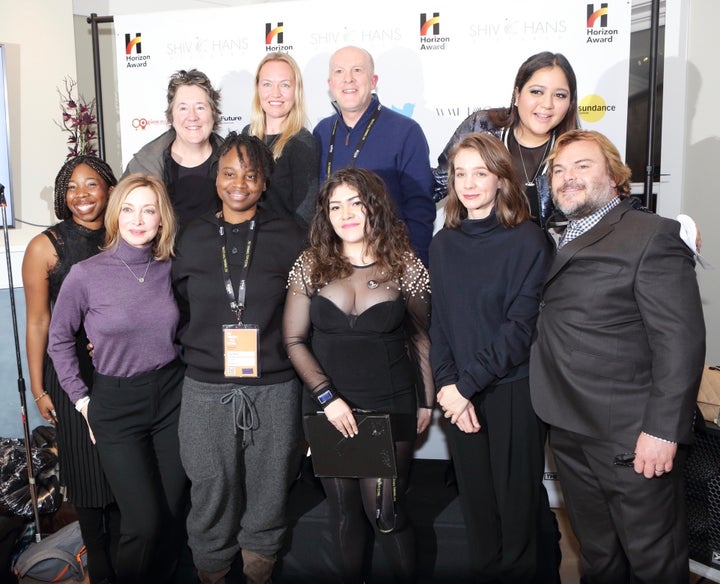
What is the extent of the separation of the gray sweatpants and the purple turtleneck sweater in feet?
0.70

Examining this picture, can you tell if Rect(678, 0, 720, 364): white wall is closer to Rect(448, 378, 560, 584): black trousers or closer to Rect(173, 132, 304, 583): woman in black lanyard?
Rect(448, 378, 560, 584): black trousers

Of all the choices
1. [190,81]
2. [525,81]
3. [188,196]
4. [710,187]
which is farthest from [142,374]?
[710,187]

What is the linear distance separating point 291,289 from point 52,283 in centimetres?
106

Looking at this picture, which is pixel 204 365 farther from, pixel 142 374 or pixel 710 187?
pixel 710 187

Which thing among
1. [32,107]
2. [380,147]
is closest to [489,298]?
[380,147]

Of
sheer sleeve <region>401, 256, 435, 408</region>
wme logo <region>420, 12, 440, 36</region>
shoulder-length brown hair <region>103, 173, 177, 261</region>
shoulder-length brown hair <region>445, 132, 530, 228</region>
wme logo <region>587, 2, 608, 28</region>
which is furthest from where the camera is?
wme logo <region>420, 12, 440, 36</region>

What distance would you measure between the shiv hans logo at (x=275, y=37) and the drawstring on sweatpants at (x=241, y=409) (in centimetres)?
214

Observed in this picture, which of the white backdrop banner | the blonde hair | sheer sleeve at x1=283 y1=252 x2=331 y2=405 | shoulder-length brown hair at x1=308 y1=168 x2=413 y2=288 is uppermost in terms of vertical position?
the white backdrop banner

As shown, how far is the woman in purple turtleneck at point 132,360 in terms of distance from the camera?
233 cm

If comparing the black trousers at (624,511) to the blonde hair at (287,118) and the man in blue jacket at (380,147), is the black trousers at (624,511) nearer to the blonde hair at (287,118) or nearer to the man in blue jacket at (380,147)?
the man in blue jacket at (380,147)

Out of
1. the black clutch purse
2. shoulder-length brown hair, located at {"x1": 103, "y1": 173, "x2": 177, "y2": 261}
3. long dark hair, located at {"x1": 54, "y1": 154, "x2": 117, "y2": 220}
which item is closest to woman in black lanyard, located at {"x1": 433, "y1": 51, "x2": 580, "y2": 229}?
the black clutch purse

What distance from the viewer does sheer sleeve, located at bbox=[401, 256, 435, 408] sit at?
229cm

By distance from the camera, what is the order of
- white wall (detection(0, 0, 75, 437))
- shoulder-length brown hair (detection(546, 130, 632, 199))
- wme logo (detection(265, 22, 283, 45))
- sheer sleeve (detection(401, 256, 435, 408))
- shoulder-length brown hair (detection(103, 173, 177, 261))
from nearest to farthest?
shoulder-length brown hair (detection(546, 130, 632, 199))
sheer sleeve (detection(401, 256, 435, 408))
shoulder-length brown hair (detection(103, 173, 177, 261))
wme logo (detection(265, 22, 283, 45))
white wall (detection(0, 0, 75, 437))

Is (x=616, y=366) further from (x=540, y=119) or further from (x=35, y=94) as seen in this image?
(x=35, y=94)
